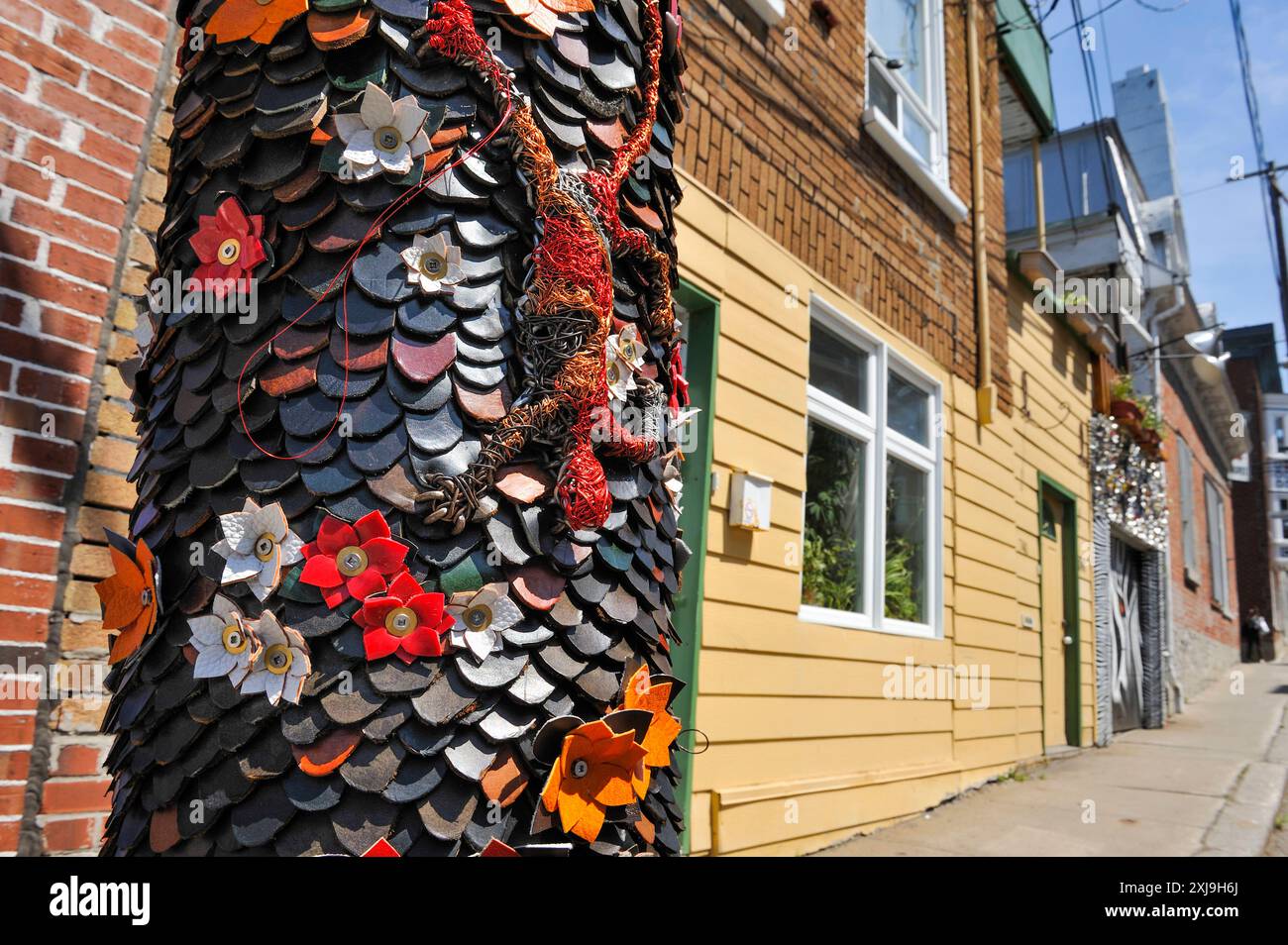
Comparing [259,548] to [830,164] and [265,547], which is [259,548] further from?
[830,164]

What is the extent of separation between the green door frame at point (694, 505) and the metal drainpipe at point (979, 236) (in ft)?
13.0

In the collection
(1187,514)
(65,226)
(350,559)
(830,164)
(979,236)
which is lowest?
(350,559)

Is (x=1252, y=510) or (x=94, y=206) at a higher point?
(x=1252, y=510)

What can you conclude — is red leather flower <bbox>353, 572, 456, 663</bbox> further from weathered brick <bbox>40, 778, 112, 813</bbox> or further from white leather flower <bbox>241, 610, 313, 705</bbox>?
weathered brick <bbox>40, 778, 112, 813</bbox>

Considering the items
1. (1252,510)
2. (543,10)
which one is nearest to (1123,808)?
(543,10)

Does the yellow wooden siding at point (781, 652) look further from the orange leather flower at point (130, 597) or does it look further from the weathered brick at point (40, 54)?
the orange leather flower at point (130, 597)

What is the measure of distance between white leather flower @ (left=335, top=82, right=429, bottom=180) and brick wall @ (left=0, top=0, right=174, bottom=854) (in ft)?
4.10

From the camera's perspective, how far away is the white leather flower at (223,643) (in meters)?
1.59

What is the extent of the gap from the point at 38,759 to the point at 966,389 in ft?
22.1

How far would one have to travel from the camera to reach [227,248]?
1807 millimetres

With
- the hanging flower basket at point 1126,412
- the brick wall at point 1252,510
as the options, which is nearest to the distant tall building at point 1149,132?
the hanging flower basket at point 1126,412

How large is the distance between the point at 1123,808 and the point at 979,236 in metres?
4.76

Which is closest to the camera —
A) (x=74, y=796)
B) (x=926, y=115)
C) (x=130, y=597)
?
(x=130, y=597)

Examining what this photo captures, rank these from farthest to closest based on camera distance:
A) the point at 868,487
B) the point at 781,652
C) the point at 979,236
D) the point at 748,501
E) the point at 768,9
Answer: the point at 979,236 < the point at 868,487 < the point at 768,9 < the point at 781,652 < the point at 748,501
